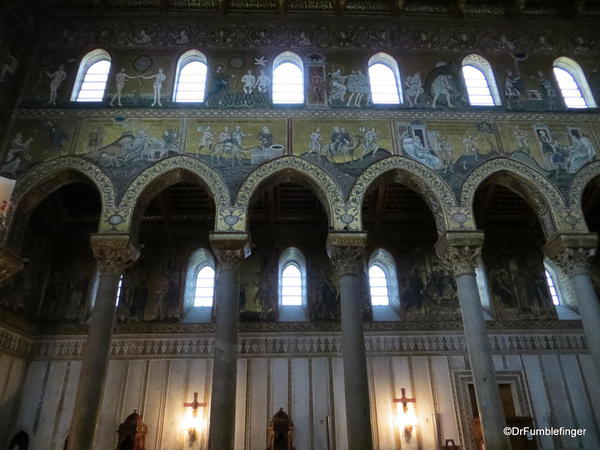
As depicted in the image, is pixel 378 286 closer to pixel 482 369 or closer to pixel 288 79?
pixel 482 369

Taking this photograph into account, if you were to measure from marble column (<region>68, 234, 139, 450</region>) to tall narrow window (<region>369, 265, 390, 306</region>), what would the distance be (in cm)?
831

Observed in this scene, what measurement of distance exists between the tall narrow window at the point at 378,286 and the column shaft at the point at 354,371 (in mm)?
5147

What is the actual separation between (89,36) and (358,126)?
8970 millimetres

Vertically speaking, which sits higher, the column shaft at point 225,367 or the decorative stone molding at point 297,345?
the decorative stone molding at point 297,345

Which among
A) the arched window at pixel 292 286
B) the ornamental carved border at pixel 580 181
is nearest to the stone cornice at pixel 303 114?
the ornamental carved border at pixel 580 181

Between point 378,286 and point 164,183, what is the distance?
8244 millimetres

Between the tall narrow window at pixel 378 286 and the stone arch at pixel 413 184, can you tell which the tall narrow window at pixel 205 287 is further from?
the stone arch at pixel 413 184

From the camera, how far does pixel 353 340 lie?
35.3ft

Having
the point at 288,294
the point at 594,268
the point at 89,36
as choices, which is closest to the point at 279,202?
the point at 288,294

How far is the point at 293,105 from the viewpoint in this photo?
45.4 ft

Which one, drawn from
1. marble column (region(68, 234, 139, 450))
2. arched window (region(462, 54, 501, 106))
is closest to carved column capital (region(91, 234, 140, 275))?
marble column (region(68, 234, 139, 450))

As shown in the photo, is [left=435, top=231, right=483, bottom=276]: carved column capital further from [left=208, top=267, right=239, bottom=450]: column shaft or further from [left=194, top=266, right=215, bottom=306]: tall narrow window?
[left=194, top=266, right=215, bottom=306]: tall narrow window

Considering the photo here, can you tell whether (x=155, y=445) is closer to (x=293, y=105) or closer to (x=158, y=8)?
(x=293, y=105)

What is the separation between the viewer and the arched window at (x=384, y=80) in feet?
47.4
